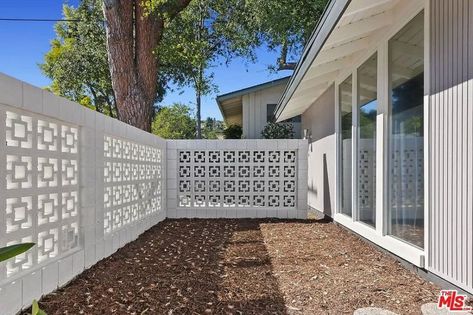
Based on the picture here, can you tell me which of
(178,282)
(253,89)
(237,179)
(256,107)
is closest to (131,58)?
(237,179)

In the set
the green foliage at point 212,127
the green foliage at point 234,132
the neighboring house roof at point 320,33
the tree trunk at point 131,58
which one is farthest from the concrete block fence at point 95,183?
the green foliage at point 212,127

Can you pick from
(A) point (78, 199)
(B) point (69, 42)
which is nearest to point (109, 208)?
(A) point (78, 199)

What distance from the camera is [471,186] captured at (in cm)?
300

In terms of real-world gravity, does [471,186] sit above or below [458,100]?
below

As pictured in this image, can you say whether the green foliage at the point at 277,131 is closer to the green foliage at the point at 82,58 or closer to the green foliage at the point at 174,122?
the green foliage at the point at 82,58

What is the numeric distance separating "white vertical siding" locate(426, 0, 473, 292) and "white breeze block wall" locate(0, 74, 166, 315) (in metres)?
3.22

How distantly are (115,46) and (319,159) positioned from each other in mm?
5253

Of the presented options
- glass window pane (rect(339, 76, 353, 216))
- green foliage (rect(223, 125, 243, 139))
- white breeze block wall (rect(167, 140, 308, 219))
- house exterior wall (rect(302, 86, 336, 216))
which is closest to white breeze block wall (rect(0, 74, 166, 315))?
white breeze block wall (rect(167, 140, 308, 219))

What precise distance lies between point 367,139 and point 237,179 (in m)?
3.62

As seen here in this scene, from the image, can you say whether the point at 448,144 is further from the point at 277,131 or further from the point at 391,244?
the point at 277,131

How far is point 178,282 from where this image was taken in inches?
150

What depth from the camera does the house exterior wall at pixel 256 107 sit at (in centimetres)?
1477

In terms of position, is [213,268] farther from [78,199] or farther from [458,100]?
[458,100]

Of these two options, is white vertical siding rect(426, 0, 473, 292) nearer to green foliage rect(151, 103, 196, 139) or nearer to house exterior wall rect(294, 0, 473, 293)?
house exterior wall rect(294, 0, 473, 293)
